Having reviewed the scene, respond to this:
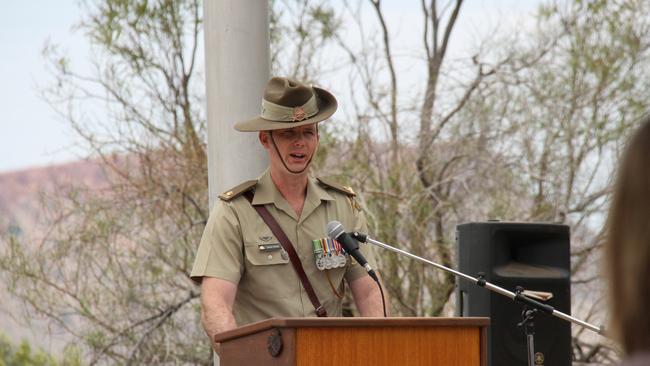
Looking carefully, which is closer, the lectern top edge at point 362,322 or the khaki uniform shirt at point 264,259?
the lectern top edge at point 362,322

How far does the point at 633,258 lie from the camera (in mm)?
1334

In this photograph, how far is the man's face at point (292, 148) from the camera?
4082 mm

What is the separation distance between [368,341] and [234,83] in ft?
6.94

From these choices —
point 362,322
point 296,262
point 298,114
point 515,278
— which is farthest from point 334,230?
point 515,278

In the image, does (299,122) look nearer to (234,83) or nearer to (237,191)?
(237,191)

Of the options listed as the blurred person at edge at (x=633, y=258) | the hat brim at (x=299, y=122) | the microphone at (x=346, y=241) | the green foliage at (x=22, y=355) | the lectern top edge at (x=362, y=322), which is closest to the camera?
the blurred person at edge at (x=633, y=258)

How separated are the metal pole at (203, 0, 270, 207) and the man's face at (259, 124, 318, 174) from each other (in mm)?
708

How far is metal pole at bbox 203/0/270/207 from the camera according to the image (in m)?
4.82

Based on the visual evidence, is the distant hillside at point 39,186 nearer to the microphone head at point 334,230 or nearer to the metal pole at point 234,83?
the metal pole at point 234,83

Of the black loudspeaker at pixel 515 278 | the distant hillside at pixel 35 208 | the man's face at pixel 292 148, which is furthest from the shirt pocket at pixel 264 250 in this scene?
the distant hillside at pixel 35 208

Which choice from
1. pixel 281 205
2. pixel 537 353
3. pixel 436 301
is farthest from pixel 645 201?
pixel 436 301

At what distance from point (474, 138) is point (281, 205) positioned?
4.11 m

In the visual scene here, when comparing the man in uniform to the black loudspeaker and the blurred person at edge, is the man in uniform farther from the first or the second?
the blurred person at edge

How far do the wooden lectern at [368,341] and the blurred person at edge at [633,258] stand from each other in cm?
162
